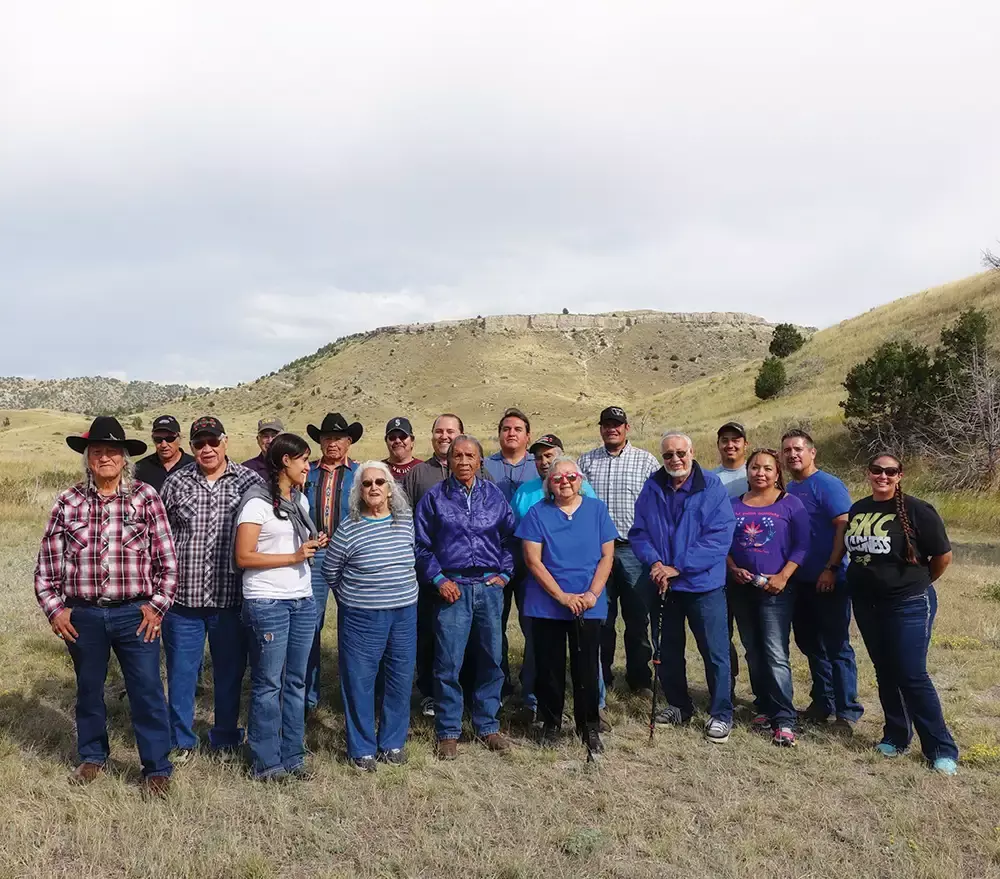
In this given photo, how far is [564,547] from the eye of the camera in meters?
5.00

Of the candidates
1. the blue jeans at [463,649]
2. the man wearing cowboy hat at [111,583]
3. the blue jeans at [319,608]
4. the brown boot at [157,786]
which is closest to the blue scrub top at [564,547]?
the blue jeans at [463,649]

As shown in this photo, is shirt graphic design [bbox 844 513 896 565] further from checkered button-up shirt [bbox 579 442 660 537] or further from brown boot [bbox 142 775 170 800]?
brown boot [bbox 142 775 170 800]

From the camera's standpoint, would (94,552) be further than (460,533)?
No

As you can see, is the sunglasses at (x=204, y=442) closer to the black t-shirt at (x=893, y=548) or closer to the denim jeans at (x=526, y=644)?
the denim jeans at (x=526, y=644)

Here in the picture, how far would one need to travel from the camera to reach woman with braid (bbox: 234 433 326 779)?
433 cm

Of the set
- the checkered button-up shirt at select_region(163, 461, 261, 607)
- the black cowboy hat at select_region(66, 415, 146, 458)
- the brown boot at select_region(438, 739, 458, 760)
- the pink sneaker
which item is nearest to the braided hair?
the pink sneaker

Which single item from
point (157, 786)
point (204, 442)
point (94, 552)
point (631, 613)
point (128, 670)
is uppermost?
point (204, 442)

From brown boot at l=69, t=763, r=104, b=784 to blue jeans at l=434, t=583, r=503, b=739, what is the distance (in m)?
2.10

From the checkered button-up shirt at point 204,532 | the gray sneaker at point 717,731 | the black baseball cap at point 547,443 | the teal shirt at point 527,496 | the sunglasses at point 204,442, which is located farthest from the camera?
the black baseball cap at point 547,443

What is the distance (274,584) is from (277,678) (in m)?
0.59

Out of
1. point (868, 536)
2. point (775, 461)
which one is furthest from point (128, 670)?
point (868, 536)

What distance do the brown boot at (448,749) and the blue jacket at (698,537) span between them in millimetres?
1853

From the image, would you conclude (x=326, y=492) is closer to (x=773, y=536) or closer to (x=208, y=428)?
(x=208, y=428)

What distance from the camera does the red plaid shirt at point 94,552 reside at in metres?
4.06
